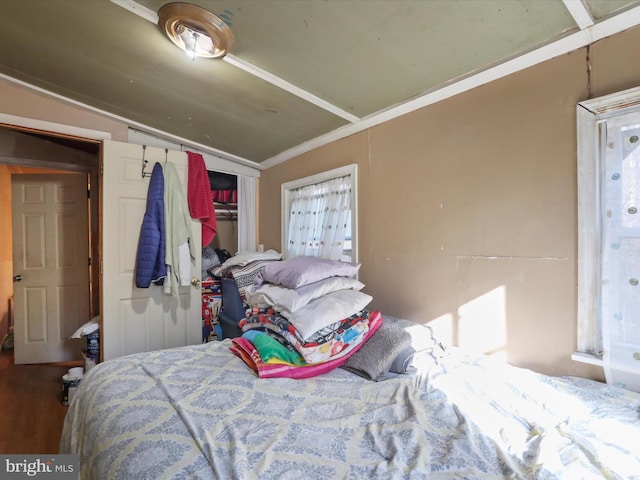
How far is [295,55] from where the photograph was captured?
1476mm

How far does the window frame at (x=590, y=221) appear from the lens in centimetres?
116

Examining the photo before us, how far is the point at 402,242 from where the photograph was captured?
1.86 metres

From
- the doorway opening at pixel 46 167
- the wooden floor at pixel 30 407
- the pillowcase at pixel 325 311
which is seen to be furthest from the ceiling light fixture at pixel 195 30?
the wooden floor at pixel 30 407

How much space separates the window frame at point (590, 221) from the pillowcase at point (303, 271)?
1.04m

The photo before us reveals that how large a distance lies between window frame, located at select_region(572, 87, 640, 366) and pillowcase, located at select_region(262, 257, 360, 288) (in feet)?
3.40

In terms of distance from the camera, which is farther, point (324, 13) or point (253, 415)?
point (324, 13)

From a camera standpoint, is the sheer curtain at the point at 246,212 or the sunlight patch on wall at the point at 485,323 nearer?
the sunlight patch on wall at the point at 485,323

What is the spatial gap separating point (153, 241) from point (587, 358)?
8.55 ft

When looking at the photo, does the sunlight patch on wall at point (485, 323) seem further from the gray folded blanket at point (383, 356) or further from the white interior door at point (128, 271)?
the white interior door at point (128, 271)

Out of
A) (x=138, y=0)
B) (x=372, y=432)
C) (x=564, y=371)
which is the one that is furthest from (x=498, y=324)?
(x=138, y=0)

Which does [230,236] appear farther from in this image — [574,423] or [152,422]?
[574,423]

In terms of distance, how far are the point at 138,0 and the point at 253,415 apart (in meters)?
1.66

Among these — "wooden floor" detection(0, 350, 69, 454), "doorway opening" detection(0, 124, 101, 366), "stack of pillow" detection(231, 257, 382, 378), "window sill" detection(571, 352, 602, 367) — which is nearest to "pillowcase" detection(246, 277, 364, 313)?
"stack of pillow" detection(231, 257, 382, 378)

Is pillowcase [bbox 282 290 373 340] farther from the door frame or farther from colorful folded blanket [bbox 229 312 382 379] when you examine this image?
the door frame
